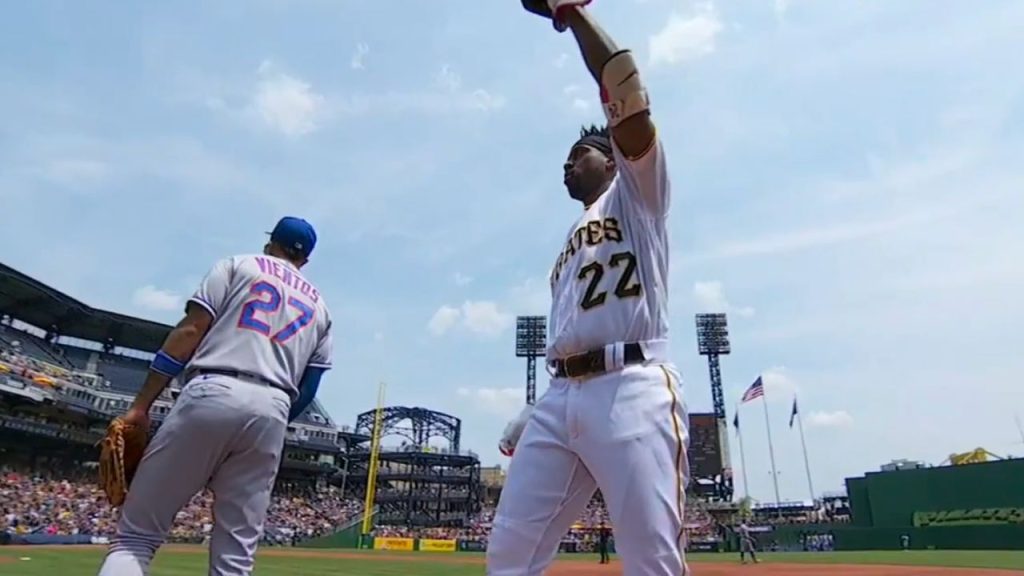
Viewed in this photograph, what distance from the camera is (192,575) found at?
32.8 ft

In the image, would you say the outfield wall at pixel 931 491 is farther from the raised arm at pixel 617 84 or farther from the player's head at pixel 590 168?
the raised arm at pixel 617 84

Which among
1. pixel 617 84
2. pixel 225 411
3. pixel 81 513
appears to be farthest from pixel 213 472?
pixel 81 513

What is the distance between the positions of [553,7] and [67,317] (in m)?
51.9

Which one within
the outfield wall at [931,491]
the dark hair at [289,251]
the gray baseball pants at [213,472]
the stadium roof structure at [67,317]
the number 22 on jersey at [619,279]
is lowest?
the gray baseball pants at [213,472]

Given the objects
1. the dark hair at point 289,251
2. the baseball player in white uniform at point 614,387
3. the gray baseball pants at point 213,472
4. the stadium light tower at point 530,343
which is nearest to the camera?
the baseball player in white uniform at point 614,387

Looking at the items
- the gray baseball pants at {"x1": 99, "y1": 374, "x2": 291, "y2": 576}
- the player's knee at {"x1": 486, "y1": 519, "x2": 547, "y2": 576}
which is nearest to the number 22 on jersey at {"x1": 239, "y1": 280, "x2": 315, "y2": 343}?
the gray baseball pants at {"x1": 99, "y1": 374, "x2": 291, "y2": 576}

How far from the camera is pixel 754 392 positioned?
37.8 meters

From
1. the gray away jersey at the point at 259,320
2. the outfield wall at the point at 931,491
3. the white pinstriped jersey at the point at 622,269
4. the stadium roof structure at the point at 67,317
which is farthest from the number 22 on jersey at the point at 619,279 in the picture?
the stadium roof structure at the point at 67,317

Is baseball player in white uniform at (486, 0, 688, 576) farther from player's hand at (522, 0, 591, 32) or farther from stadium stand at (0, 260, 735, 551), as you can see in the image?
stadium stand at (0, 260, 735, 551)

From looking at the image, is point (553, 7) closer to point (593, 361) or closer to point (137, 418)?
point (593, 361)

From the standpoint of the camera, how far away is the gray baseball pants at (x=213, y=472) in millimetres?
2652

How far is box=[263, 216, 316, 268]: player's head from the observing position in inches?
135

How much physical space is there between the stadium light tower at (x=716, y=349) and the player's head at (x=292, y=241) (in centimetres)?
5120

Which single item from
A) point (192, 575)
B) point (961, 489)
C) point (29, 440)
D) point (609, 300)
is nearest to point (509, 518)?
point (609, 300)
